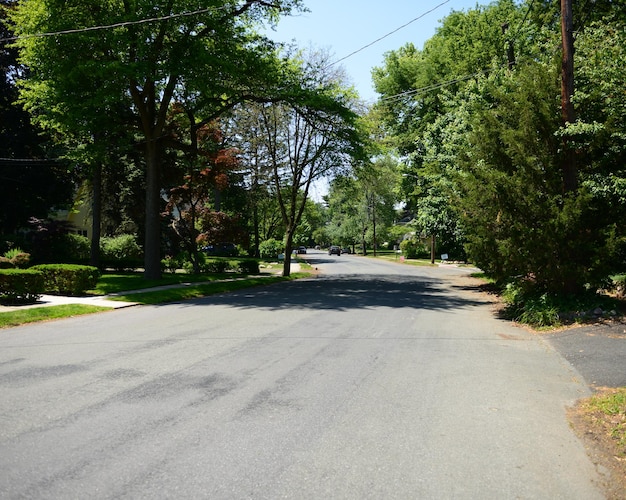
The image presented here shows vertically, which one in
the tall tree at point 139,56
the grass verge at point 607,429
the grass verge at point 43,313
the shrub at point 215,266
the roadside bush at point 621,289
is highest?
the tall tree at point 139,56

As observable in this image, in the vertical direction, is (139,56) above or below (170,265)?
above

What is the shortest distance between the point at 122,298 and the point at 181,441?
13006mm

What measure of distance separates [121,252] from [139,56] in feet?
57.0

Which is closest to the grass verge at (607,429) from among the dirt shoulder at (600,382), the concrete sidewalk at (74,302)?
the dirt shoulder at (600,382)

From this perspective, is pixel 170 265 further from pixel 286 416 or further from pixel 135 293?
pixel 286 416

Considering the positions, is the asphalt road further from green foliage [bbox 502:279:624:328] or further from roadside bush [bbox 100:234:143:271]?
roadside bush [bbox 100:234:143:271]

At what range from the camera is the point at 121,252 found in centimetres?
3231

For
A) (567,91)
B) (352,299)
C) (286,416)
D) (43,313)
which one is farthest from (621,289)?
(43,313)

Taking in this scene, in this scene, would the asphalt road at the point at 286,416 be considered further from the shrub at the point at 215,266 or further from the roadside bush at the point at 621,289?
the shrub at the point at 215,266

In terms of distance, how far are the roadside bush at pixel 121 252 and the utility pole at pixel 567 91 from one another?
2605 cm

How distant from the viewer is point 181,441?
446 centimetres

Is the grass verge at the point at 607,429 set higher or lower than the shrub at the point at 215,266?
lower

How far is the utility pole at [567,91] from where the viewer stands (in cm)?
1195

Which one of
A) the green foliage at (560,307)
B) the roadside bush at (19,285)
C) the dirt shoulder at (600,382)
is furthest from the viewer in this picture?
the roadside bush at (19,285)
